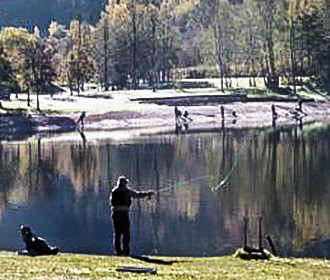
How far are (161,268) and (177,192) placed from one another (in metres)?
26.1

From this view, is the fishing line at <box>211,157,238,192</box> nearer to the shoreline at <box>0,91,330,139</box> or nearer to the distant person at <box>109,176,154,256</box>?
the distant person at <box>109,176,154,256</box>

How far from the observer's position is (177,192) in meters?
47.0

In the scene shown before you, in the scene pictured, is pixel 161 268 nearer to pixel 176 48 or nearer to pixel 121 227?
pixel 121 227

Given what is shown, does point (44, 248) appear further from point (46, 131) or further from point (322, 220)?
point (46, 131)

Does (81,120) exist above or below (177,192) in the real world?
above

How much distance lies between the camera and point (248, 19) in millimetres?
127688

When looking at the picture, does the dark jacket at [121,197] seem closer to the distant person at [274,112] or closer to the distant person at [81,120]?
the distant person at [81,120]

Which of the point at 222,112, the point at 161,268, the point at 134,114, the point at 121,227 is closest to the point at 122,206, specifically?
the point at 121,227

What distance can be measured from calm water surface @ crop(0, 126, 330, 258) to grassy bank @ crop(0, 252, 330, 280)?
761 cm

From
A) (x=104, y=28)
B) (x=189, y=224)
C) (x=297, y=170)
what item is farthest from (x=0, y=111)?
(x=189, y=224)

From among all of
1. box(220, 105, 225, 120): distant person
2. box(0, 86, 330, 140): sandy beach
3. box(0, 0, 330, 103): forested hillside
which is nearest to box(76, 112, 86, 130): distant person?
box(0, 86, 330, 140): sandy beach

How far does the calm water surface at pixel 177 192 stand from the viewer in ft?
113

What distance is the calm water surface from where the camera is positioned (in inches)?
1353

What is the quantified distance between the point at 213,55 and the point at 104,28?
1756 centimetres
